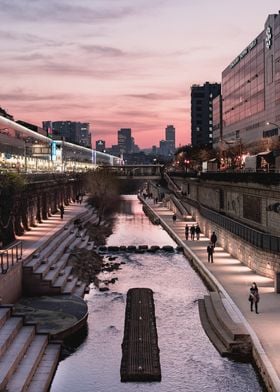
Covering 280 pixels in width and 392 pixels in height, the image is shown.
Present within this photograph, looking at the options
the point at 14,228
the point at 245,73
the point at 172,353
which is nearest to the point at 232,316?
the point at 172,353

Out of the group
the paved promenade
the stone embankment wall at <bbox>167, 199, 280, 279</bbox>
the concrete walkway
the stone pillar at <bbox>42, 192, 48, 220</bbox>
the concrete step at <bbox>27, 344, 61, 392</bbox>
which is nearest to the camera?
the concrete step at <bbox>27, 344, 61, 392</bbox>

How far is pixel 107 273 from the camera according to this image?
46.1 metres

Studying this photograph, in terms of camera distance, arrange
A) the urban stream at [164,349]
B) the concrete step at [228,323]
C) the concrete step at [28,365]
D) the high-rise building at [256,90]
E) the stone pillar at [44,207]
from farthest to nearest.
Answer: the high-rise building at [256,90] → the stone pillar at [44,207] → the concrete step at [228,323] → the urban stream at [164,349] → the concrete step at [28,365]

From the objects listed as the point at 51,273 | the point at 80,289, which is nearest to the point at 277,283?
the point at 80,289

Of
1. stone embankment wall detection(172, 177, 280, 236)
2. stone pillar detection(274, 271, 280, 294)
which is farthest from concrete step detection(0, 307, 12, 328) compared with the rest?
stone embankment wall detection(172, 177, 280, 236)

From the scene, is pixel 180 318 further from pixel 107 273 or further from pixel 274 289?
pixel 107 273

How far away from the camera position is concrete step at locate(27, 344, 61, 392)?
69.5 ft

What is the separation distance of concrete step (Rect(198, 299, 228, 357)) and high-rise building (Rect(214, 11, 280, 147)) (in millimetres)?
56430

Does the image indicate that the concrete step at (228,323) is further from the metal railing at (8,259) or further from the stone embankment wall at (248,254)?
the metal railing at (8,259)

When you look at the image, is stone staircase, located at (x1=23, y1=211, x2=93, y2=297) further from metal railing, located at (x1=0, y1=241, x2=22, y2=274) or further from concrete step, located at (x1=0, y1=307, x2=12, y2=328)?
concrete step, located at (x1=0, y1=307, x2=12, y2=328)

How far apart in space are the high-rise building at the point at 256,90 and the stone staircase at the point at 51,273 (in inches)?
1991

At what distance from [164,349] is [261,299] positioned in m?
7.80

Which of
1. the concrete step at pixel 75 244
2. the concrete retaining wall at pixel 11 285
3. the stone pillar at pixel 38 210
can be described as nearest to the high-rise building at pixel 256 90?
the stone pillar at pixel 38 210

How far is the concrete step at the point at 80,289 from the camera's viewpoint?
3608cm
